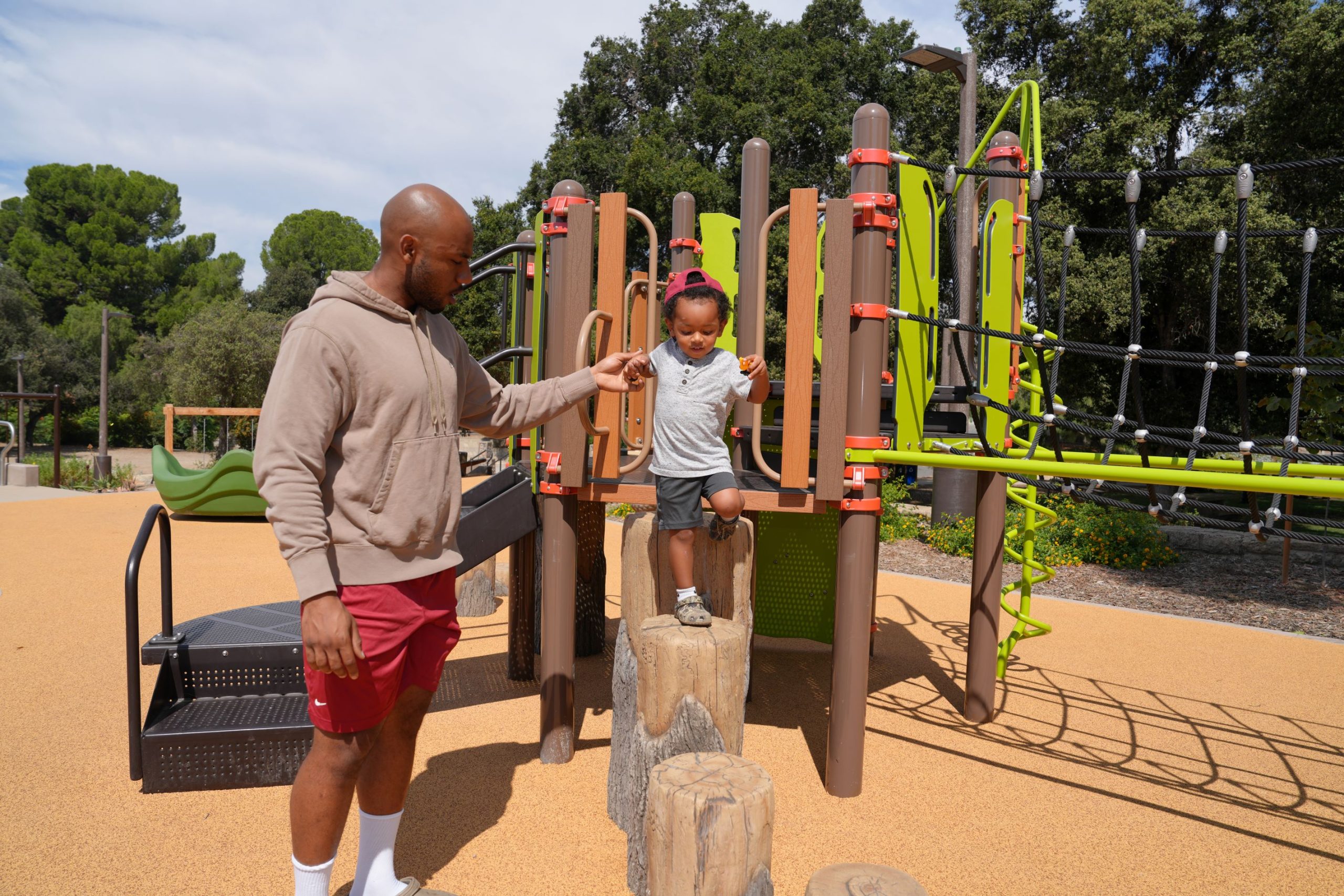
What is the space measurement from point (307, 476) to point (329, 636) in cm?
37

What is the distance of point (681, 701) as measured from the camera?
109 inches

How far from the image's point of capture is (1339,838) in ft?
10.8

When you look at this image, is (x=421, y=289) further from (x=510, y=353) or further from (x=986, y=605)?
(x=986, y=605)

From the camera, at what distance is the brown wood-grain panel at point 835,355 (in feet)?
11.1

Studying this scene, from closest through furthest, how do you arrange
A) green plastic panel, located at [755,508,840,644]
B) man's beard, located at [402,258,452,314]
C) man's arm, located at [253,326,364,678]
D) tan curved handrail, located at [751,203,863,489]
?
man's arm, located at [253,326,364,678] < man's beard, located at [402,258,452,314] < tan curved handrail, located at [751,203,863,489] < green plastic panel, located at [755,508,840,644]

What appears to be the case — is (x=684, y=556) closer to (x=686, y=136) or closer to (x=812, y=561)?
(x=812, y=561)

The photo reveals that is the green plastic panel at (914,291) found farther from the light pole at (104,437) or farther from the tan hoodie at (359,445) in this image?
the light pole at (104,437)

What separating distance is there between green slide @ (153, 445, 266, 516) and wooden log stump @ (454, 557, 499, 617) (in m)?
5.79

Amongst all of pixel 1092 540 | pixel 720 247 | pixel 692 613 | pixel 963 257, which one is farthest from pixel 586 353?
pixel 963 257

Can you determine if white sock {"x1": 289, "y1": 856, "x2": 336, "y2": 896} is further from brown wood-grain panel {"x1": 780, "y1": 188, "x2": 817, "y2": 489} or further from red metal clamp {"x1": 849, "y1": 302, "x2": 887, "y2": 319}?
red metal clamp {"x1": 849, "y1": 302, "x2": 887, "y2": 319}

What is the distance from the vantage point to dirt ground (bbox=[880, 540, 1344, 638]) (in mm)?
7391

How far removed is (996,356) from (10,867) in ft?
15.2

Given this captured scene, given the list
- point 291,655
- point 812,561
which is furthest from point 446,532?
point 812,561

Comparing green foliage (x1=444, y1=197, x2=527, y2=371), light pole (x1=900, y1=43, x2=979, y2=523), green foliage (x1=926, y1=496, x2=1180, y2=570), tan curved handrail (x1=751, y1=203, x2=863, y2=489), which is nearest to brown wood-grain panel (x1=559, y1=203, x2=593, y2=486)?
tan curved handrail (x1=751, y1=203, x2=863, y2=489)
